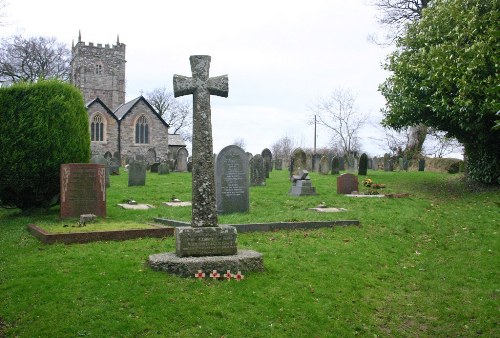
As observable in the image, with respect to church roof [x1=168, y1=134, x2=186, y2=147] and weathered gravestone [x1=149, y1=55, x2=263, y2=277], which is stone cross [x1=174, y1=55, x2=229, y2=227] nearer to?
weathered gravestone [x1=149, y1=55, x2=263, y2=277]

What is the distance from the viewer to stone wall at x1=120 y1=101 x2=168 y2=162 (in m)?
52.7

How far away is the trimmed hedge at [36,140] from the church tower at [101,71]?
172 feet

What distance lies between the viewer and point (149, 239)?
9.92m

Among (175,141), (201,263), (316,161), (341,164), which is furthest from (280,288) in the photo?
(175,141)

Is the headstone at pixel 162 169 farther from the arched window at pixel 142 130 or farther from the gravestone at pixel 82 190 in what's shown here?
the arched window at pixel 142 130

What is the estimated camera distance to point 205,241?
756 centimetres

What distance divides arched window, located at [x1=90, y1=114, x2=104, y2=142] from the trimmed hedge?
3922 cm

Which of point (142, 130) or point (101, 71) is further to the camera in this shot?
point (101, 71)

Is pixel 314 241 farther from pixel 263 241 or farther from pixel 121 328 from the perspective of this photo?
pixel 121 328

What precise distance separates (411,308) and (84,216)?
7541 millimetres

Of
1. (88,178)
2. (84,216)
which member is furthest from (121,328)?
(88,178)

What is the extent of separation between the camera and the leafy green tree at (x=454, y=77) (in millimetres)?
15906

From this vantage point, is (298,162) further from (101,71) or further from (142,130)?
(101,71)

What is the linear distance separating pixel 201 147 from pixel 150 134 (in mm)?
47162
